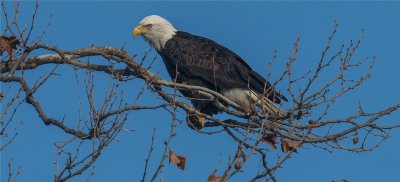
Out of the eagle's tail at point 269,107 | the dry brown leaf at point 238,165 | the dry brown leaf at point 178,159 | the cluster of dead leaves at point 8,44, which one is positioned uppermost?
the eagle's tail at point 269,107

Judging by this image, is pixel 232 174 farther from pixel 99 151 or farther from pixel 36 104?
pixel 36 104

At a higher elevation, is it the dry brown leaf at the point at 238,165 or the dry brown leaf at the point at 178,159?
the dry brown leaf at the point at 178,159

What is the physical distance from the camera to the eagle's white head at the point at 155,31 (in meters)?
9.67

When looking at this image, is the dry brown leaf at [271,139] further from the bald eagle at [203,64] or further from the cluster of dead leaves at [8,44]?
the bald eagle at [203,64]

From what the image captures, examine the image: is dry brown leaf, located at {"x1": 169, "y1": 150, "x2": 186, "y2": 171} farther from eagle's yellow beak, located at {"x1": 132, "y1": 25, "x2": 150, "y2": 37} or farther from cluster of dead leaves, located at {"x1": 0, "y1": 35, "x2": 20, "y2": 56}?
eagle's yellow beak, located at {"x1": 132, "y1": 25, "x2": 150, "y2": 37}

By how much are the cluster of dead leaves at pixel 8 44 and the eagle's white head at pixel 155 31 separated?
10.3 feet

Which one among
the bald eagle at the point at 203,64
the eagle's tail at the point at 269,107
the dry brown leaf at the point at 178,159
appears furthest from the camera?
the bald eagle at the point at 203,64

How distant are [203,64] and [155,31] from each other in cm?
82

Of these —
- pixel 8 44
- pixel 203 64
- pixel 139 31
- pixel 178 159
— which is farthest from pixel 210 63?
pixel 178 159

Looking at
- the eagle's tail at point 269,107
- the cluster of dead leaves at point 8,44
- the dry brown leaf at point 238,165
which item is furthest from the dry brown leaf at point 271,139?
the cluster of dead leaves at point 8,44

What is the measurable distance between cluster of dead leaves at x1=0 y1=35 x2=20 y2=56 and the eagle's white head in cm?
314

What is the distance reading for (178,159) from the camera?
213 inches

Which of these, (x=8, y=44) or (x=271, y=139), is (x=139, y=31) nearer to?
(x=8, y=44)

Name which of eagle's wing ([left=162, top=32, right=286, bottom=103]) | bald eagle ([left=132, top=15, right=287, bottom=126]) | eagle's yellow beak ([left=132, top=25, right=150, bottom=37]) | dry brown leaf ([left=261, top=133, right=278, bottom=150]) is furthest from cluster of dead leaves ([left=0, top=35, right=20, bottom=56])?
eagle's yellow beak ([left=132, top=25, right=150, bottom=37])
